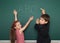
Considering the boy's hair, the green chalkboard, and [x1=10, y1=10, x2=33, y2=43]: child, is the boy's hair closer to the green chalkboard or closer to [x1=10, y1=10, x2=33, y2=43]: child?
the green chalkboard

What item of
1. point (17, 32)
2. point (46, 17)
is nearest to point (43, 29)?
point (46, 17)

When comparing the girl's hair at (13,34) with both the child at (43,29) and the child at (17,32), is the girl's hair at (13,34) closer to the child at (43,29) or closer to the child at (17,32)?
the child at (17,32)

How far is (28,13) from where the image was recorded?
1.50 metres

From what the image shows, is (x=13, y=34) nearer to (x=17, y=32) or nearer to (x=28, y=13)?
(x=17, y=32)

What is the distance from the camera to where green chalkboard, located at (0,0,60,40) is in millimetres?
1492

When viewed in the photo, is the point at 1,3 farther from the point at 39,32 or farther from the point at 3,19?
the point at 39,32

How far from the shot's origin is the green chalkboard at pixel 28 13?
58.7 inches

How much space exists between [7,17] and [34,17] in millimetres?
→ 236

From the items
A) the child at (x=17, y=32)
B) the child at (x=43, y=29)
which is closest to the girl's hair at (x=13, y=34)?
the child at (x=17, y=32)

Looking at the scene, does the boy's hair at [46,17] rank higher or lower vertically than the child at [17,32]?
higher

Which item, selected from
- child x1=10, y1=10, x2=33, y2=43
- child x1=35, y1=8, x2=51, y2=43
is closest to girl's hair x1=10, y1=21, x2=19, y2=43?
child x1=10, y1=10, x2=33, y2=43

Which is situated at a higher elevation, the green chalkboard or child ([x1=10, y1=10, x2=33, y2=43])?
the green chalkboard

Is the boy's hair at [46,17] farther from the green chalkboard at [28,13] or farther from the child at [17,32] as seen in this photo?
the child at [17,32]

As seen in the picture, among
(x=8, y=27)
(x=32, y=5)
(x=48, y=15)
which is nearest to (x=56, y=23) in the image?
(x=48, y=15)
